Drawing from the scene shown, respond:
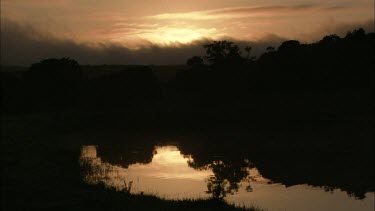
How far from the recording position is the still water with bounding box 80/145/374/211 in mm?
23438

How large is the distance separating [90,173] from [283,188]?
9.86 meters

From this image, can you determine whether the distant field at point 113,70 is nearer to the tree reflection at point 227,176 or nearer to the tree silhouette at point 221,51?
the tree silhouette at point 221,51

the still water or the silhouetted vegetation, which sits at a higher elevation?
the silhouetted vegetation

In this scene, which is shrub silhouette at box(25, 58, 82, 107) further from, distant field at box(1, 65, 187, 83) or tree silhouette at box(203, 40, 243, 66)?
distant field at box(1, 65, 187, 83)

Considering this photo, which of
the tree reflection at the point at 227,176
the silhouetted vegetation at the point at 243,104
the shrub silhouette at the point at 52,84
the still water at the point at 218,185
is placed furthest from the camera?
the shrub silhouette at the point at 52,84

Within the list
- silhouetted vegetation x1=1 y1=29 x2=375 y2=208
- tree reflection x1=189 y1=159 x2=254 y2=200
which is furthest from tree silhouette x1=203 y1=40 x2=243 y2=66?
tree reflection x1=189 y1=159 x2=254 y2=200

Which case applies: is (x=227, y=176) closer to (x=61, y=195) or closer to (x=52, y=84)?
(x=61, y=195)

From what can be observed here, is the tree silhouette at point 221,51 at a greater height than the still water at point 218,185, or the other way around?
the tree silhouette at point 221,51

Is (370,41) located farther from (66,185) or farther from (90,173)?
(66,185)

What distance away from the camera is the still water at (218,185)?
23438 millimetres

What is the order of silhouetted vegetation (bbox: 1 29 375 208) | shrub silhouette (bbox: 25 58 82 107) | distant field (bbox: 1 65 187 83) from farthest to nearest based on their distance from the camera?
1. distant field (bbox: 1 65 187 83)
2. shrub silhouette (bbox: 25 58 82 107)
3. silhouetted vegetation (bbox: 1 29 375 208)

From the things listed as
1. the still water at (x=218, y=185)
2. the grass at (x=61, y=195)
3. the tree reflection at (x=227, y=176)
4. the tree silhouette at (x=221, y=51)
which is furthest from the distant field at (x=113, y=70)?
the grass at (x=61, y=195)

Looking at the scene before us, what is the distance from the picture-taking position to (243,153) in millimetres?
40969

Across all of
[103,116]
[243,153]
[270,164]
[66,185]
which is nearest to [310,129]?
[243,153]
